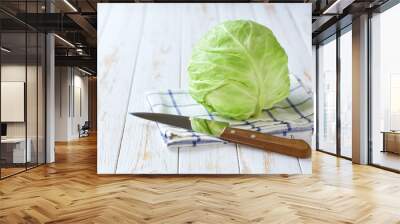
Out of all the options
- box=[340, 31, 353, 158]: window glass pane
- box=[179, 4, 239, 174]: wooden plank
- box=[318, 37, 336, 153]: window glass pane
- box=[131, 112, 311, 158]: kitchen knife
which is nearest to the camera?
box=[131, 112, 311, 158]: kitchen knife

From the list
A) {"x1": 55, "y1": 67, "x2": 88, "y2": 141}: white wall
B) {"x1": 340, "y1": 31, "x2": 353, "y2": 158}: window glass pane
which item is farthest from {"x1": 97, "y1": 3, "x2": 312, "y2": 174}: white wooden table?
{"x1": 55, "y1": 67, "x2": 88, "y2": 141}: white wall

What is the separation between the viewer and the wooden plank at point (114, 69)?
16.6ft

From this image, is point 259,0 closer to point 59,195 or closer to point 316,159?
point 316,159

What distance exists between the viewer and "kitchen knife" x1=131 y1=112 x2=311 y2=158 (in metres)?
4.84

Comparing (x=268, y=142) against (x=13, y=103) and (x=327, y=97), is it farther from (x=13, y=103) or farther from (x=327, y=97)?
(x=327, y=97)

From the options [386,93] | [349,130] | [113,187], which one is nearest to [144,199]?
[113,187]

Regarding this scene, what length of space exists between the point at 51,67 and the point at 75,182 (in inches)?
113

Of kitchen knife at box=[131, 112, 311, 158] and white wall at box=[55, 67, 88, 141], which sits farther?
white wall at box=[55, 67, 88, 141]

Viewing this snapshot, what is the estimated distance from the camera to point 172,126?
4.92 meters

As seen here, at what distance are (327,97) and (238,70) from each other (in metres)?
4.93

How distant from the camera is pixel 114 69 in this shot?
5066 mm

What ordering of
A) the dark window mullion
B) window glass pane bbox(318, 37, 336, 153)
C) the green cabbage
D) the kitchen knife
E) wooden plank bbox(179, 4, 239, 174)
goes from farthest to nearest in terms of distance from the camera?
window glass pane bbox(318, 37, 336, 153) < the dark window mullion < wooden plank bbox(179, 4, 239, 174) < the kitchen knife < the green cabbage

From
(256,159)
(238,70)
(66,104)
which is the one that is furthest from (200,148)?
(66,104)

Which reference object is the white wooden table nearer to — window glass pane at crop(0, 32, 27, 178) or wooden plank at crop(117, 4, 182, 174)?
wooden plank at crop(117, 4, 182, 174)
